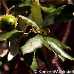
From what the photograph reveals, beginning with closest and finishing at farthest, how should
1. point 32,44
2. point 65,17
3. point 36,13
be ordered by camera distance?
point 32,44 → point 36,13 → point 65,17

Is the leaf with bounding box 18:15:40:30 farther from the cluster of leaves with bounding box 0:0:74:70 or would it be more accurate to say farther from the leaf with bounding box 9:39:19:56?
the leaf with bounding box 9:39:19:56

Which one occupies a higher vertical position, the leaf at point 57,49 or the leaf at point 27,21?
the leaf at point 27,21

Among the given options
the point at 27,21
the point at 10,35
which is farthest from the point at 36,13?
the point at 10,35

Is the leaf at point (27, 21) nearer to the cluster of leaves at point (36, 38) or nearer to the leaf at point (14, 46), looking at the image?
the cluster of leaves at point (36, 38)

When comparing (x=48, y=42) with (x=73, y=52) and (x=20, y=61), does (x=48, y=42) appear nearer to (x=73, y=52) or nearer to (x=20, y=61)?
(x=20, y=61)

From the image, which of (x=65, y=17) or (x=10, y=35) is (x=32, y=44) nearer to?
(x=10, y=35)

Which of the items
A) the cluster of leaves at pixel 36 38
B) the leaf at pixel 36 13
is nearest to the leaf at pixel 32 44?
the cluster of leaves at pixel 36 38

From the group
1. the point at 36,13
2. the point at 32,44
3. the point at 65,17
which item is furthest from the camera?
the point at 65,17
